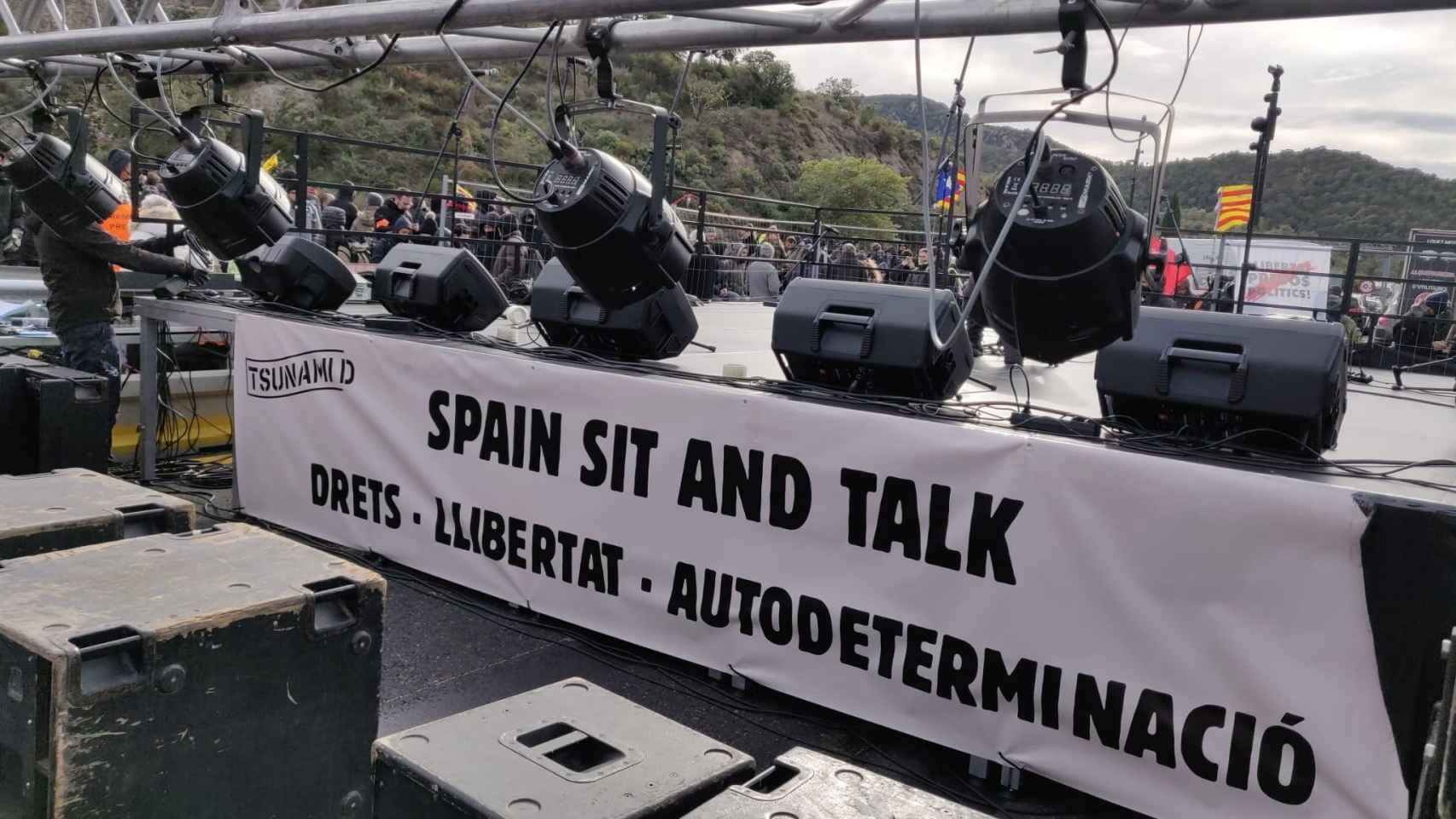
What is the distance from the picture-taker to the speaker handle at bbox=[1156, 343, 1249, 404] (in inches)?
126

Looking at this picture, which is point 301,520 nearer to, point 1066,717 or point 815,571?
point 815,571

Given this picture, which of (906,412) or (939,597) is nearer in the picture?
(939,597)

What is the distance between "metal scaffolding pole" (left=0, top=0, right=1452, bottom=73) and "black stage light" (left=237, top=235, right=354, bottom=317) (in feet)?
3.25

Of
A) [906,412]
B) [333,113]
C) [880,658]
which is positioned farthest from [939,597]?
[333,113]

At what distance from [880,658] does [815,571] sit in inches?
13.9

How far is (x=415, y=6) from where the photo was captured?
3.59 metres

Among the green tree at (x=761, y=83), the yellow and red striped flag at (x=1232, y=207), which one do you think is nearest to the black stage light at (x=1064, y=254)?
the yellow and red striped flag at (x=1232, y=207)

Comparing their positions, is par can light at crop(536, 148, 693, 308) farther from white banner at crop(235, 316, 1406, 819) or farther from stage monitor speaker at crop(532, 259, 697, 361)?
white banner at crop(235, 316, 1406, 819)

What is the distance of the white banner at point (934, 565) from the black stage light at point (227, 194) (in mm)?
1714

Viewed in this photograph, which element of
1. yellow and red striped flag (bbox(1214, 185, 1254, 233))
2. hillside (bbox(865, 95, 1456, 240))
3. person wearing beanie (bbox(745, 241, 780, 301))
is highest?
hillside (bbox(865, 95, 1456, 240))

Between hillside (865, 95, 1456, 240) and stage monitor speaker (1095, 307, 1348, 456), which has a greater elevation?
hillside (865, 95, 1456, 240)

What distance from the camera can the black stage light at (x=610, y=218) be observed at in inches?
159

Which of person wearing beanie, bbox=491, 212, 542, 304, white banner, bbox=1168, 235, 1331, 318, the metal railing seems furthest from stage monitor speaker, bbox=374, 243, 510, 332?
white banner, bbox=1168, 235, 1331, 318

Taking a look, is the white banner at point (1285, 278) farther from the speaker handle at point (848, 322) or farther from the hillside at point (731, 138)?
the speaker handle at point (848, 322)
